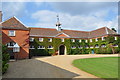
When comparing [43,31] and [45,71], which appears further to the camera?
[43,31]

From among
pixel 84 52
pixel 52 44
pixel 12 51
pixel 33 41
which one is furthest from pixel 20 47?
pixel 84 52

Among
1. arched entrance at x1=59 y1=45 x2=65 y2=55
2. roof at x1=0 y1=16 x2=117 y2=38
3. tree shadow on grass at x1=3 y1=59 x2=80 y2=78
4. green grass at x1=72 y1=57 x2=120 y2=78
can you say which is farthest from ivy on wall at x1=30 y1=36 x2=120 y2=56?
tree shadow on grass at x1=3 y1=59 x2=80 y2=78

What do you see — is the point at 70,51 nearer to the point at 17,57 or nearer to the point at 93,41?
the point at 93,41

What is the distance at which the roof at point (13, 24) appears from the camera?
22830mm

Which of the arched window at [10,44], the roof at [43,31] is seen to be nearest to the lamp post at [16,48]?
the arched window at [10,44]

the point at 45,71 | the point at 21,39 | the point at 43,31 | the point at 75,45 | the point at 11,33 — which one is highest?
the point at 43,31

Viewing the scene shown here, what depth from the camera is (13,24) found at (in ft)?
76.8

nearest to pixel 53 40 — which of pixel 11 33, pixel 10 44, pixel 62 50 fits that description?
pixel 62 50

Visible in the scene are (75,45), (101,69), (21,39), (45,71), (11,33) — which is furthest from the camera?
(75,45)

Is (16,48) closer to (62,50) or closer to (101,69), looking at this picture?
(101,69)

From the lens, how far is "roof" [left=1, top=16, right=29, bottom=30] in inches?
899

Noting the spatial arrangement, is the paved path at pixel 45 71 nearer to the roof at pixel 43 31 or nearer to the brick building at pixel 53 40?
the brick building at pixel 53 40

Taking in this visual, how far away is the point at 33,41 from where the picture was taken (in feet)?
110

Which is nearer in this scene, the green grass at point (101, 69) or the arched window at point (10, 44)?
the green grass at point (101, 69)
